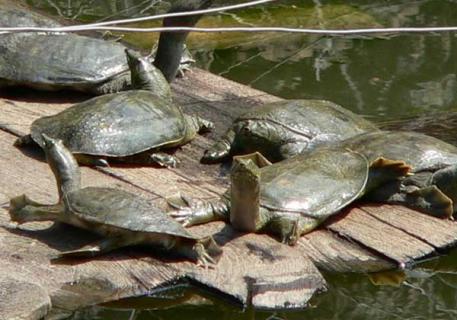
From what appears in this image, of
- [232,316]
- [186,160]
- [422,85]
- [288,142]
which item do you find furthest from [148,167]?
[422,85]

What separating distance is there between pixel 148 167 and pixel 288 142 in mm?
599

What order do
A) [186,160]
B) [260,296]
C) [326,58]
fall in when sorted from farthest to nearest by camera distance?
[326,58] → [186,160] → [260,296]

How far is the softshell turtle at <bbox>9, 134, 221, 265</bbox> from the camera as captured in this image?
456 centimetres

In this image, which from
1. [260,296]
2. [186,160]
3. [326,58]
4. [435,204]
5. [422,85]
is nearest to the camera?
[260,296]

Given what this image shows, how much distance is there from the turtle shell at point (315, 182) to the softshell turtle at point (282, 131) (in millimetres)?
278

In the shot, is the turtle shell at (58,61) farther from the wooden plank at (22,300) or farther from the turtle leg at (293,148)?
the wooden plank at (22,300)

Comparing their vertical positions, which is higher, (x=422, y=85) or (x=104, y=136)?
(x=104, y=136)

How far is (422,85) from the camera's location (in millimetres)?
8336

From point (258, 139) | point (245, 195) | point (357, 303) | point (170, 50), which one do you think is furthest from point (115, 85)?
point (357, 303)

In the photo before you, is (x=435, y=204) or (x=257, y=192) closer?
(x=257, y=192)

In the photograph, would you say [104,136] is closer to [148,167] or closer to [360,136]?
[148,167]

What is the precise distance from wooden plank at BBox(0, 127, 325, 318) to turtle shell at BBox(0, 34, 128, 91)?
4.58 feet

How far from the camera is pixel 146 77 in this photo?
6.09 metres

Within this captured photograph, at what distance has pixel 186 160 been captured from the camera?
18.4 ft
